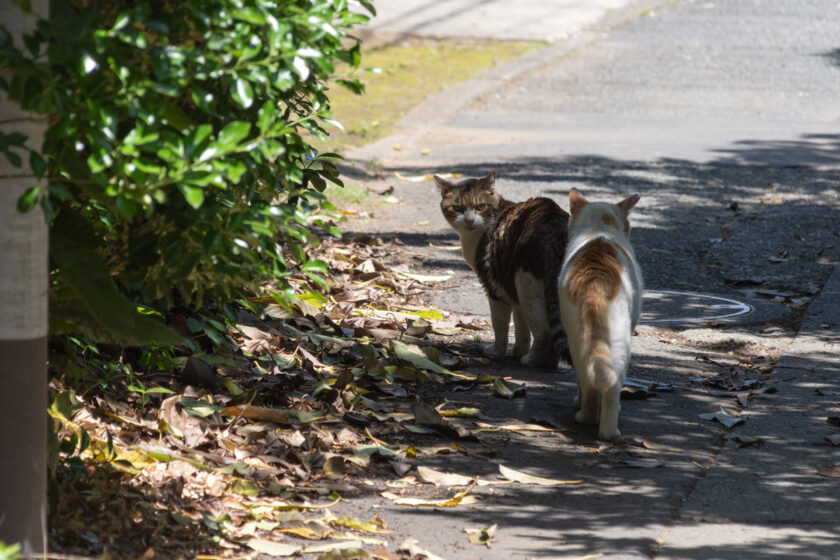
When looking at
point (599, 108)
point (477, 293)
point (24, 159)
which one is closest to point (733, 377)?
point (477, 293)

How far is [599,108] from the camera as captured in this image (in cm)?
1372

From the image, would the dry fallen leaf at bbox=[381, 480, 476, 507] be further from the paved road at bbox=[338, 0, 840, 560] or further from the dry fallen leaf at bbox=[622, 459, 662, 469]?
the dry fallen leaf at bbox=[622, 459, 662, 469]

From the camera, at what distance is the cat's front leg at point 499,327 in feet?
19.9

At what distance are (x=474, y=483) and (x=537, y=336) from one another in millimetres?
1617

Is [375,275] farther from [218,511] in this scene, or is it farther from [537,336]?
[218,511]

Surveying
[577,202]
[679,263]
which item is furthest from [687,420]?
[679,263]

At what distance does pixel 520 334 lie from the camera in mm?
6086

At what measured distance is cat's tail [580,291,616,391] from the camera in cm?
453

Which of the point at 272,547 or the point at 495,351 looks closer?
the point at 272,547

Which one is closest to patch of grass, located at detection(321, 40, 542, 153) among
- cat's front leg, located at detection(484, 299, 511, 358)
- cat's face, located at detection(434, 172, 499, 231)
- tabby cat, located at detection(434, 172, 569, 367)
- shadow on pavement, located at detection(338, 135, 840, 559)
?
shadow on pavement, located at detection(338, 135, 840, 559)

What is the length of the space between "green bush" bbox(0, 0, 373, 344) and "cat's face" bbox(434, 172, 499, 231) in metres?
2.70

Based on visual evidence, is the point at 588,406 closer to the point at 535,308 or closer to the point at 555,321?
the point at 555,321

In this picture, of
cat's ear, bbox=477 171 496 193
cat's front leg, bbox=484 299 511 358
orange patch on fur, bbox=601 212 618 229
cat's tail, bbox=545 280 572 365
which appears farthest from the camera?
cat's ear, bbox=477 171 496 193

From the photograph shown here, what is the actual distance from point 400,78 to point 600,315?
10759 mm
